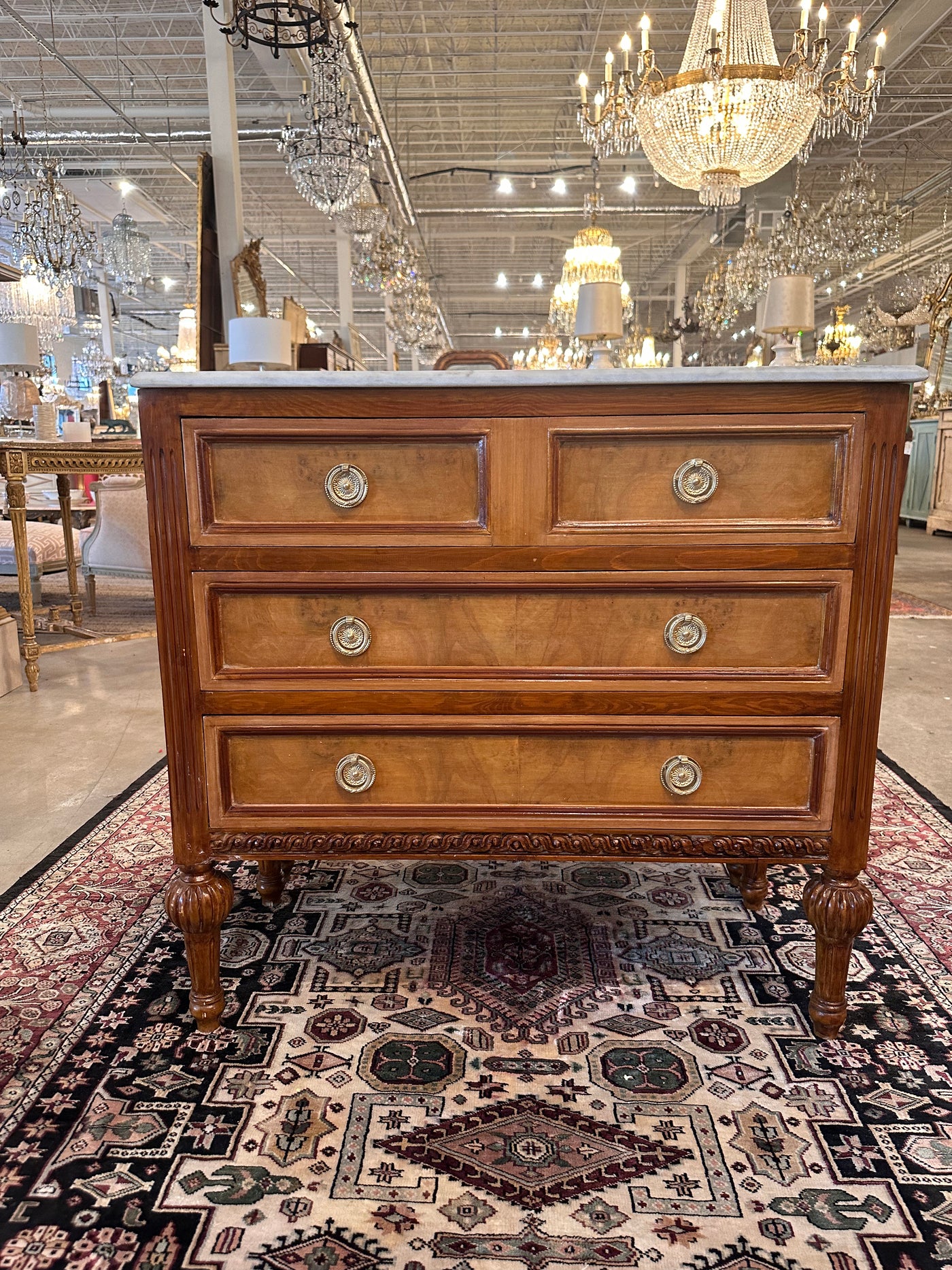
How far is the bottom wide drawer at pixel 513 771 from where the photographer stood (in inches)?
58.1

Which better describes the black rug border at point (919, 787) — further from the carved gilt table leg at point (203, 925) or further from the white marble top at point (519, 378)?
the carved gilt table leg at point (203, 925)

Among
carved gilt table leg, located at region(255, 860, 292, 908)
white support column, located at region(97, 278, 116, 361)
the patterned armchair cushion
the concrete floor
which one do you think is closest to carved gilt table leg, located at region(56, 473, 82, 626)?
the patterned armchair cushion

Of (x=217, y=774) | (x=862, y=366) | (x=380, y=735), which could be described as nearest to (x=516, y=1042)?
(x=380, y=735)

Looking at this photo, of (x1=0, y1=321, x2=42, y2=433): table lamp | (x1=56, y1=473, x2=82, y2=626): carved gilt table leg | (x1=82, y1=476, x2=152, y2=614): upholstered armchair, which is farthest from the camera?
(x1=82, y1=476, x2=152, y2=614): upholstered armchair

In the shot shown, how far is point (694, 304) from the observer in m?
11.7

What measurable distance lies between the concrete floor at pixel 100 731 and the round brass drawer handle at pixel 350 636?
52.8 inches

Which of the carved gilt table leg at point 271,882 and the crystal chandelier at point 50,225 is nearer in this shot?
the carved gilt table leg at point 271,882

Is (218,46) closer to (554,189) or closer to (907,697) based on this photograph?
(907,697)

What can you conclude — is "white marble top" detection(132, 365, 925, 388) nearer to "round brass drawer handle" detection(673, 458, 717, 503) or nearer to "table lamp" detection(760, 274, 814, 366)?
"round brass drawer handle" detection(673, 458, 717, 503)

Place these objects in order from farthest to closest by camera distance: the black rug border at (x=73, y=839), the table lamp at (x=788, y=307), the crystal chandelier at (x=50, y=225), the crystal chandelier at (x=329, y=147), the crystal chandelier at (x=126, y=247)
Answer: the crystal chandelier at (x=126, y=247) → the crystal chandelier at (x=50, y=225) → the crystal chandelier at (x=329, y=147) → the black rug border at (x=73, y=839) → the table lamp at (x=788, y=307)

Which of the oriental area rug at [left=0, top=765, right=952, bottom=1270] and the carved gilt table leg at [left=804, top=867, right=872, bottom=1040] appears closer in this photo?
the oriental area rug at [left=0, top=765, right=952, bottom=1270]

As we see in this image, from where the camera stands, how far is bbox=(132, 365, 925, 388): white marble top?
1320 mm

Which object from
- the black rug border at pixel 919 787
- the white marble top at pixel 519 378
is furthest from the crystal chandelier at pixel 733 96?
the white marble top at pixel 519 378

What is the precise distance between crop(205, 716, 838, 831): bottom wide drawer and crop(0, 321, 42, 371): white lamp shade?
4.01 metres
